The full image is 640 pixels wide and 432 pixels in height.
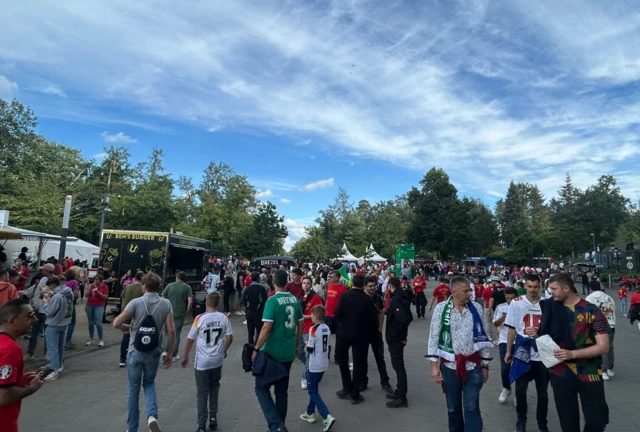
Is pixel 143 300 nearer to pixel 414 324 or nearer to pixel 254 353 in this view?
pixel 254 353

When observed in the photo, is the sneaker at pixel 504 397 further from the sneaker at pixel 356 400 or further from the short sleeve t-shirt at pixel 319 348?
the short sleeve t-shirt at pixel 319 348

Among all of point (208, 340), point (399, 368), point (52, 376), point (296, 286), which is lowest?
point (52, 376)

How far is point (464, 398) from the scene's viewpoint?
3.66m

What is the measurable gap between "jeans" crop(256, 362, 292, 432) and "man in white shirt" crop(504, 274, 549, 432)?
8.76 feet

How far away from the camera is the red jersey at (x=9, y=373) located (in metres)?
2.49

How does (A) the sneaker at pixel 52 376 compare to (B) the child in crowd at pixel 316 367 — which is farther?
(A) the sneaker at pixel 52 376

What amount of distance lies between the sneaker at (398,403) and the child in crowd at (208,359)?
7.59 feet

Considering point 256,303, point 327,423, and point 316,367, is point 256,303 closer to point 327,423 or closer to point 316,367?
point 316,367

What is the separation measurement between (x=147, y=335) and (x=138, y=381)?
51cm

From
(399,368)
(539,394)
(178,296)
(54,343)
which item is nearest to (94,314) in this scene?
(54,343)

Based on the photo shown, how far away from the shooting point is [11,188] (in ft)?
108

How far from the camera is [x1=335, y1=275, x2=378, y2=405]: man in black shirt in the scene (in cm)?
571

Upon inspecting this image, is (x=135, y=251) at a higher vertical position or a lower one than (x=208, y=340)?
higher

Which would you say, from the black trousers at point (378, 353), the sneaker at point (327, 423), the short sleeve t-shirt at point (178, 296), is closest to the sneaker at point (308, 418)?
the sneaker at point (327, 423)
